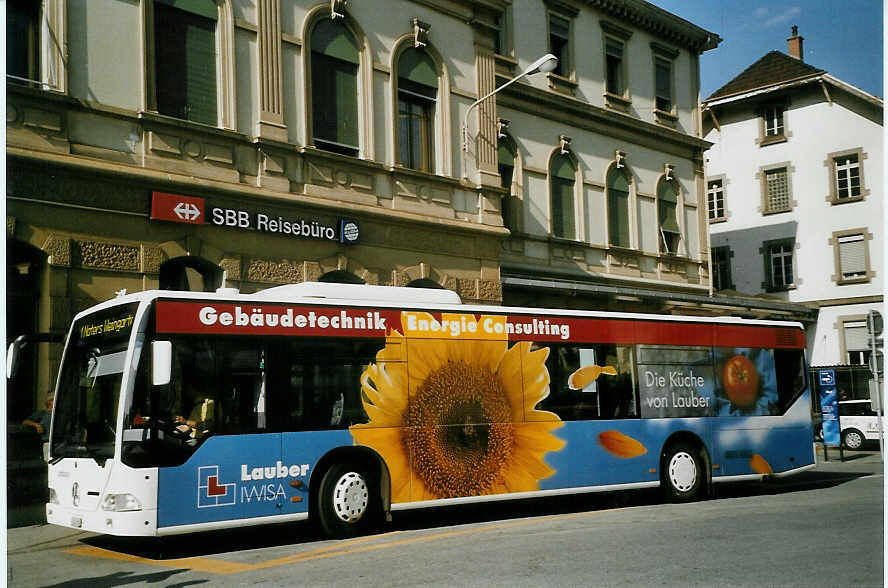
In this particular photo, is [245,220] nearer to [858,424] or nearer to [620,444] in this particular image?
[620,444]

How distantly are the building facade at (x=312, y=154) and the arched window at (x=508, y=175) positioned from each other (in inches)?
1.9

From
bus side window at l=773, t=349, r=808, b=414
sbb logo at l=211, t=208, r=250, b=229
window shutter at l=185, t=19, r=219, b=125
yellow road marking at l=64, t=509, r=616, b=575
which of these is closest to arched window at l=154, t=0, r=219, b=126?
window shutter at l=185, t=19, r=219, b=125

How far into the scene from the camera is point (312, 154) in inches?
707

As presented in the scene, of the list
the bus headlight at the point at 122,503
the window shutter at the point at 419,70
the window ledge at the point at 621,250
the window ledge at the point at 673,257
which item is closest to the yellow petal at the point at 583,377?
the bus headlight at the point at 122,503

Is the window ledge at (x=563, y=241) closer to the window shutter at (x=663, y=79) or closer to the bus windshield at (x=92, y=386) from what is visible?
the window shutter at (x=663, y=79)

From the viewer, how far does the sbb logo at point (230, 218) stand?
53.8ft

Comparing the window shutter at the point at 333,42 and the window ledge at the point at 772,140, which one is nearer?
the window shutter at the point at 333,42

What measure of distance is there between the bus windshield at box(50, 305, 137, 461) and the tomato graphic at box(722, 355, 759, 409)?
9.34m

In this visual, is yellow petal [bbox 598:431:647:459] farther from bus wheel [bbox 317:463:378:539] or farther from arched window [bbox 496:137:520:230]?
arched window [bbox 496:137:520:230]

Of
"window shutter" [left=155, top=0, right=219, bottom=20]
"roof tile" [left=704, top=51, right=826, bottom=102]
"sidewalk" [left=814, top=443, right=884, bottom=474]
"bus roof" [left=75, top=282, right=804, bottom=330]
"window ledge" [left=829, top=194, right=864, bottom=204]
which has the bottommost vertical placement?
"sidewalk" [left=814, top=443, right=884, bottom=474]

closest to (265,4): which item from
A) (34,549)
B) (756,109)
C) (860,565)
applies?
(34,549)

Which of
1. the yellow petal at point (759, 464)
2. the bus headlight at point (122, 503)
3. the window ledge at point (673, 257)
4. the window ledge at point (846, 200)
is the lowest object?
the yellow petal at point (759, 464)

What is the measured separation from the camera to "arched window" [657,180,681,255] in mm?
29562

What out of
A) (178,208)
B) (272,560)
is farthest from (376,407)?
(178,208)
